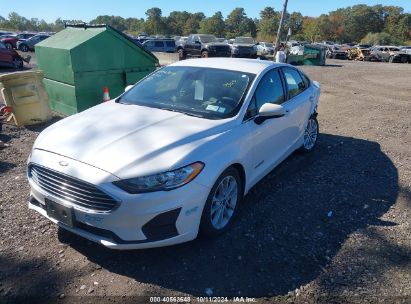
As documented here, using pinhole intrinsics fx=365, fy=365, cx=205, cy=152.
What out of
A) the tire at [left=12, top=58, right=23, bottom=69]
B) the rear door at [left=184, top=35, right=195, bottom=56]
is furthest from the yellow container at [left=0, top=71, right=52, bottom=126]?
the rear door at [left=184, top=35, right=195, bottom=56]

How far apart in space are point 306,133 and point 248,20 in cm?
12560

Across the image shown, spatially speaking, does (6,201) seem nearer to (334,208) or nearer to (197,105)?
(197,105)

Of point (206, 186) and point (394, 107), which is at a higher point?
point (206, 186)

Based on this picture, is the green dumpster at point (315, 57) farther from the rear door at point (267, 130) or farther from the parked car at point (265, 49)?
the rear door at point (267, 130)

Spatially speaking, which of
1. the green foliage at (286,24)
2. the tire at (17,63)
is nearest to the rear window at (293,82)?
the tire at (17,63)

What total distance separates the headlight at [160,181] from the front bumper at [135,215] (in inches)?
1.4

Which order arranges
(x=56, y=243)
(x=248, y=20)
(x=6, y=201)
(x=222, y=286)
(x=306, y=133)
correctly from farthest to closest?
1. (x=248, y=20)
2. (x=306, y=133)
3. (x=6, y=201)
4. (x=56, y=243)
5. (x=222, y=286)

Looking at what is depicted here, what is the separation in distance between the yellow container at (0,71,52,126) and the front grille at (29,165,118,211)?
14.7ft

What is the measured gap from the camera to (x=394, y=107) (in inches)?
399

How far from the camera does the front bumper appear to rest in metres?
2.71

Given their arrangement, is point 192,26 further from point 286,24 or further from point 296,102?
point 296,102

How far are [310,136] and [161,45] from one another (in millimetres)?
27584

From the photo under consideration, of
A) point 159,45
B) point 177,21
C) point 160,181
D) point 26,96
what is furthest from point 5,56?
point 177,21

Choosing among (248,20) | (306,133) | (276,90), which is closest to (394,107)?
(306,133)
